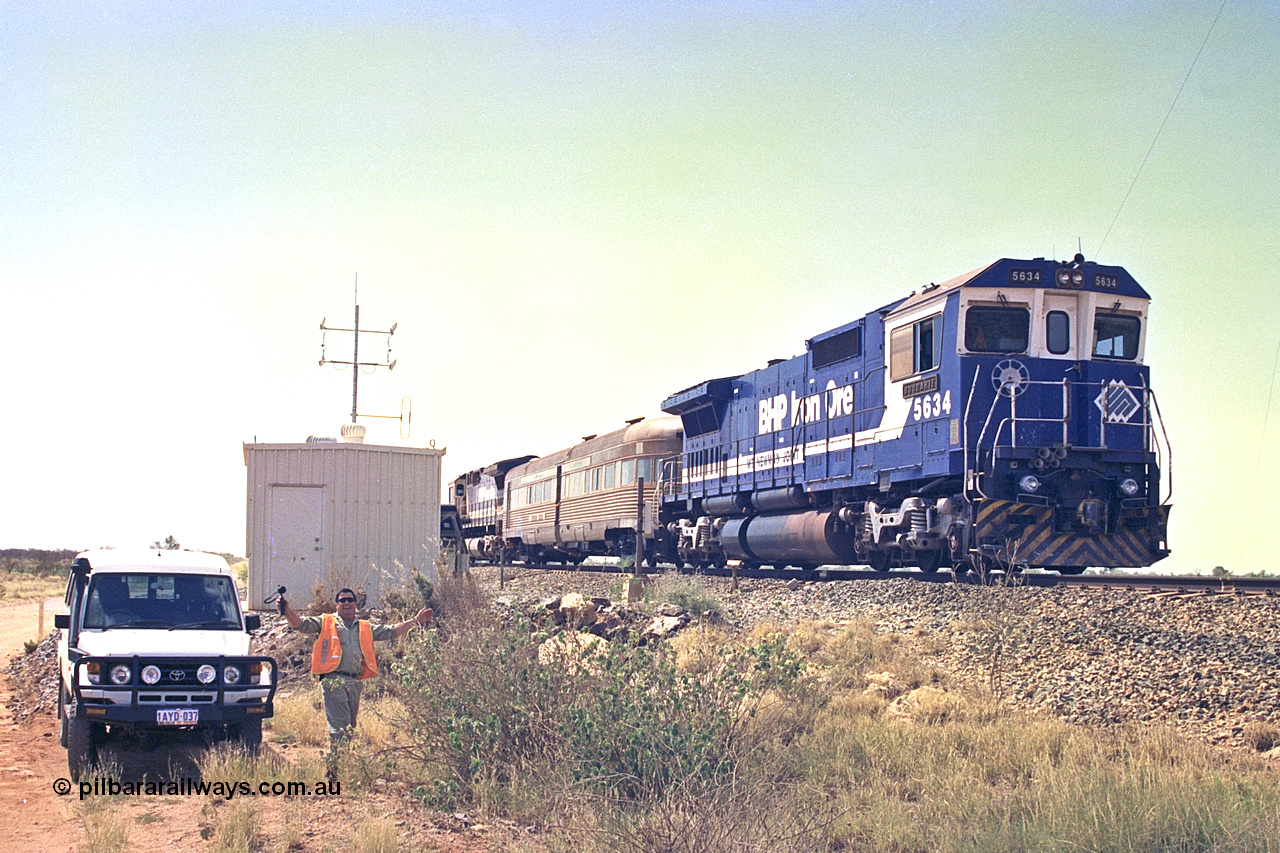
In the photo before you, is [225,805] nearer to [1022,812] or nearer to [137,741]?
[137,741]

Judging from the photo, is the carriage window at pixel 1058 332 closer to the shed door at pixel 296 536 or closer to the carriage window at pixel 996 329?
the carriage window at pixel 996 329

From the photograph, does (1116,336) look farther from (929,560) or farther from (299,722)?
(299,722)

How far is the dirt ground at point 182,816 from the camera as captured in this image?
7.21 metres

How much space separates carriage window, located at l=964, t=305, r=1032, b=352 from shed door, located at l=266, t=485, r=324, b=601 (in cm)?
1069

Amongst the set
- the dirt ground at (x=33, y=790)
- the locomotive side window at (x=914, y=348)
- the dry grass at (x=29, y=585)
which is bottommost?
the dry grass at (x=29, y=585)

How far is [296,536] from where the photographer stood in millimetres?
18141

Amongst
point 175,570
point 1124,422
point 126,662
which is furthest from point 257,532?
point 1124,422

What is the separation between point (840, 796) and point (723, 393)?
17.3m

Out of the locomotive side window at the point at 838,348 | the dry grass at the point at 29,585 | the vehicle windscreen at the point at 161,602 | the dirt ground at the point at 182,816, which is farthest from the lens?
the dry grass at the point at 29,585

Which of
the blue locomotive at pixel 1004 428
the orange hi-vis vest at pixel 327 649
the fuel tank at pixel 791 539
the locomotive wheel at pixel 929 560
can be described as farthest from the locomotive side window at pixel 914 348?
A: the orange hi-vis vest at pixel 327 649

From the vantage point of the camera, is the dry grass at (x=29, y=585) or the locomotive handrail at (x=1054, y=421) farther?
the dry grass at (x=29, y=585)

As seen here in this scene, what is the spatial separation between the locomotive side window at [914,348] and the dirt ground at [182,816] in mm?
10554

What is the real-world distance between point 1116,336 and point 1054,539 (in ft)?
10.9

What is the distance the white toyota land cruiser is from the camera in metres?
9.29
